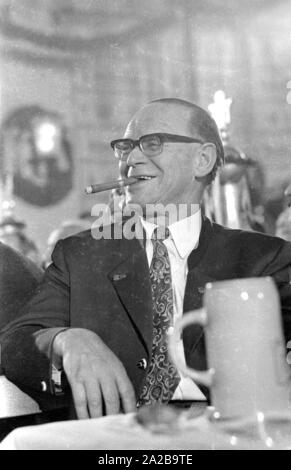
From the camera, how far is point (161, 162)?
1217 mm

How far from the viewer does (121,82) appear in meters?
1.37

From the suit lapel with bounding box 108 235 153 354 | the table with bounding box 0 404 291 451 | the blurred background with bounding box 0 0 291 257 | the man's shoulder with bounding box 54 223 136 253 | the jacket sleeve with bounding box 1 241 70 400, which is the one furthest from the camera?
the blurred background with bounding box 0 0 291 257

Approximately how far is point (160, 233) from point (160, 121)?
21 centimetres

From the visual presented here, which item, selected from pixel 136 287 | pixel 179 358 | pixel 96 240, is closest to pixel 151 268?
pixel 136 287

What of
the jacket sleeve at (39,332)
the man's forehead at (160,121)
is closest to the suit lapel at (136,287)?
the jacket sleeve at (39,332)

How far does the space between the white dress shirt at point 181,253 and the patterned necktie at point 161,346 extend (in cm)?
1

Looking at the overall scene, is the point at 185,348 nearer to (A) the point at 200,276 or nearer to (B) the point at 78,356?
(A) the point at 200,276

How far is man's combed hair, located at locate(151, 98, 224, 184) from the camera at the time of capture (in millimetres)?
1256

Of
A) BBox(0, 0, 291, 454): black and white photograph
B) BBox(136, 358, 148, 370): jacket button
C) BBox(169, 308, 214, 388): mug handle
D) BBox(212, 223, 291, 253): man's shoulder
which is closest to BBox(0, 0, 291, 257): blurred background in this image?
BBox(0, 0, 291, 454): black and white photograph

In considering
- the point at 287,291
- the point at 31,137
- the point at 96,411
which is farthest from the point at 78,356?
the point at 31,137

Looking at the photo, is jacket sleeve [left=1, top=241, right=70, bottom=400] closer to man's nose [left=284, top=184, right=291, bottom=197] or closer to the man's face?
the man's face

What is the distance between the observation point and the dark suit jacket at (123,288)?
1108mm
